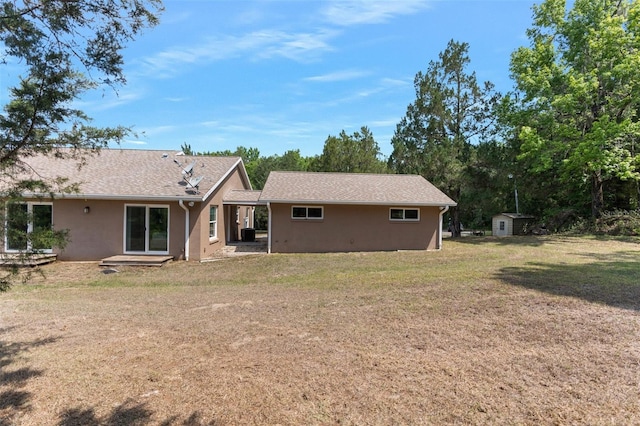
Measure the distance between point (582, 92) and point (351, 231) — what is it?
42.8ft

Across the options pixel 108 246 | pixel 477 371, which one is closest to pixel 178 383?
pixel 477 371

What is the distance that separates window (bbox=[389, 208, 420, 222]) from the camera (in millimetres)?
15789

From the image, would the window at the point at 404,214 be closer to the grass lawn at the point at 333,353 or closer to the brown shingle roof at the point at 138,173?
the grass lawn at the point at 333,353

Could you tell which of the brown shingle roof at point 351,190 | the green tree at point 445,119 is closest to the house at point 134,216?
the brown shingle roof at point 351,190

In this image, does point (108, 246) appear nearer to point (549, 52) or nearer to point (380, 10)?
point (380, 10)

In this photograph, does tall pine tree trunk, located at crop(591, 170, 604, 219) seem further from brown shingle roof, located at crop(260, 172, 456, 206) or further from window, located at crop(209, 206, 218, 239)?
window, located at crop(209, 206, 218, 239)

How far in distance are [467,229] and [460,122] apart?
57.6 ft

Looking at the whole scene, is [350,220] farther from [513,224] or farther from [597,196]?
[513,224]

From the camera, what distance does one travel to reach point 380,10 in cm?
943

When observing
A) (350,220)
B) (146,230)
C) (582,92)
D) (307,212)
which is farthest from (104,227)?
(582,92)

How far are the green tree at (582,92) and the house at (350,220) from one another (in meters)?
7.92

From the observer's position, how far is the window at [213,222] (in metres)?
15.2

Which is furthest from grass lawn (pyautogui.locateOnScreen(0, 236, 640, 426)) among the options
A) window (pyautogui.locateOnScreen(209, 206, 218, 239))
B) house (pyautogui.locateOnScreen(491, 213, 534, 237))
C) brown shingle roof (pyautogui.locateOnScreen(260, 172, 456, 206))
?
house (pyautogui.locateOnScreen(491, 213, 534, 237))

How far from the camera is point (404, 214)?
52.0 ft
